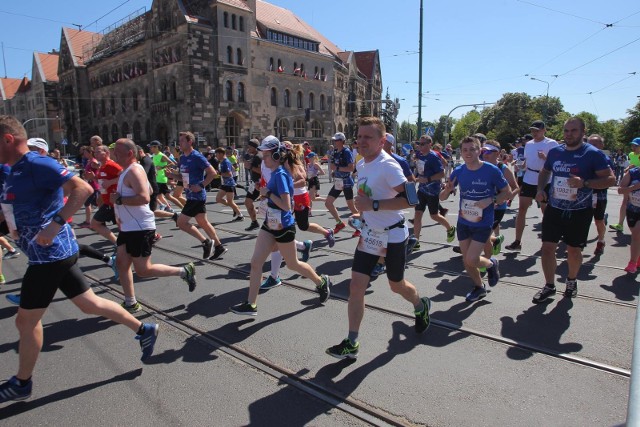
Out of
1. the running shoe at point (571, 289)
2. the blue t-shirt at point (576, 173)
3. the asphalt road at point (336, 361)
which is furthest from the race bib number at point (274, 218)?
the running shoe at point (571, 289)

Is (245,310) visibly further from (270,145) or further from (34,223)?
(34,223)

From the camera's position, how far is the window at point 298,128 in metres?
52.6

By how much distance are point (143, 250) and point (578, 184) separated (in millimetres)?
4958

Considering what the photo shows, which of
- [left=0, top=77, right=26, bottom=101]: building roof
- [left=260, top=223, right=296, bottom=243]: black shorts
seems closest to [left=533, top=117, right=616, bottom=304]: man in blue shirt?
[left=260, top=223, right=296, bottom=243]: black shorts

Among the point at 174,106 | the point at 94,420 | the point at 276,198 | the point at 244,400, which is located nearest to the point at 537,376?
the point at 244,400

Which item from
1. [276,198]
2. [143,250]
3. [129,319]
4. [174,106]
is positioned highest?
[174,106]

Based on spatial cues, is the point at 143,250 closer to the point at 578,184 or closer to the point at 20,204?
the point at 20,204

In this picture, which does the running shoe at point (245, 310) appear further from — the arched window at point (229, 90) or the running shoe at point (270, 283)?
the arched window at point (229, 90)

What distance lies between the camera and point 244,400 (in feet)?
10.5

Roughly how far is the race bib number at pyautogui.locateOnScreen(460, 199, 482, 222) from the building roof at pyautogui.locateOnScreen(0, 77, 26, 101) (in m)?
99.7

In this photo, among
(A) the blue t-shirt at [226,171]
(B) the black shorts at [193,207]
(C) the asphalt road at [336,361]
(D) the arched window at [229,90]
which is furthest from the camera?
(D) the arched window at [229,90]

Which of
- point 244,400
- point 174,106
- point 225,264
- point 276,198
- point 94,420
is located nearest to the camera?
point 94,420

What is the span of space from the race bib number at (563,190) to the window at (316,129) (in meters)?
51.3

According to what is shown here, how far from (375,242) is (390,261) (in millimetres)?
238
